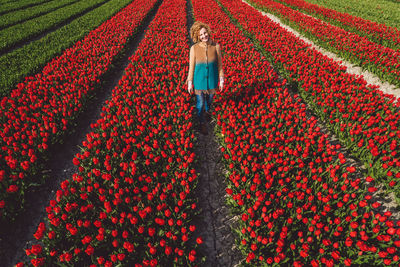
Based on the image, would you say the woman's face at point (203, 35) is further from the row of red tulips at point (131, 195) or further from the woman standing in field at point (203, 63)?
the row of red tulips at point (131, 195)

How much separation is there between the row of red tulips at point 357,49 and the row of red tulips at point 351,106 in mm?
1614

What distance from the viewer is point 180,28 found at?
1198 cm

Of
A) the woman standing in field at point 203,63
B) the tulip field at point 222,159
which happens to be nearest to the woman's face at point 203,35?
the woman standing in field at point 203,63

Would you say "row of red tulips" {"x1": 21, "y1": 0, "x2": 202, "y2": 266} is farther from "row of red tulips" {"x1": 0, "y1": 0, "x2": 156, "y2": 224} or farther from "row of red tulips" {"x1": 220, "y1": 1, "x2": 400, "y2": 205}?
"row of red tulips" {"x1": 220, "y1": 1, "x2": 400, "y2": 205}

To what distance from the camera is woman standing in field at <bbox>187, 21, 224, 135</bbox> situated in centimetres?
393

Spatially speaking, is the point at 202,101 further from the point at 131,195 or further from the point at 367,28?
the point at 367,28

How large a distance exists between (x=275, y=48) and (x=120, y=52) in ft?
24.2

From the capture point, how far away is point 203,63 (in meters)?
4.25

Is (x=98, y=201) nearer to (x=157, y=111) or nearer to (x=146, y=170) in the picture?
(x=146, y=170)

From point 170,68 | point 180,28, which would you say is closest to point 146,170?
point 170,68

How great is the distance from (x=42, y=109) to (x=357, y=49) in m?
12.1

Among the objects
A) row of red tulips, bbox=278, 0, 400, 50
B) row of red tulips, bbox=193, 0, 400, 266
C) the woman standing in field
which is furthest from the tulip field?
row of red tulips, bbox=278, 0, 400, 50

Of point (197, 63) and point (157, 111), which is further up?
point (197, 63)

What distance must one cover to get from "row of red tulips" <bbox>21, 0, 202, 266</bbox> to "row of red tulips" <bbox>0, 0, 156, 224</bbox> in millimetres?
825
